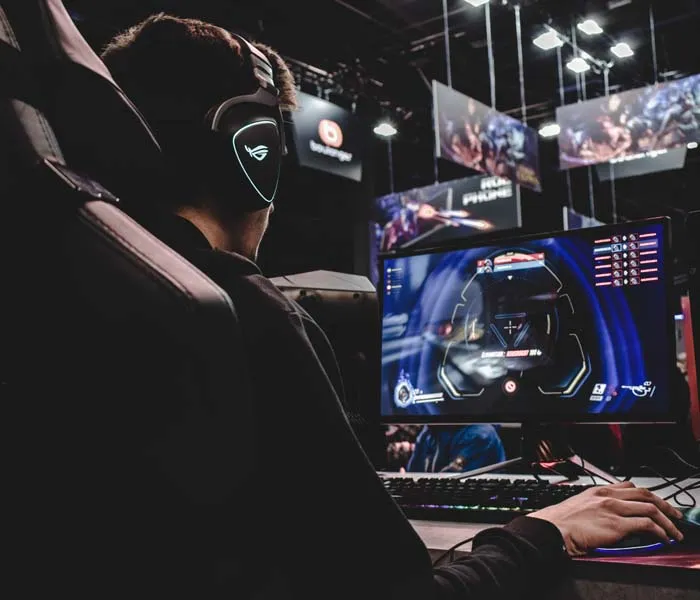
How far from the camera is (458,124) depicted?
250 inches

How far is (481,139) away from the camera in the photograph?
21.9ft

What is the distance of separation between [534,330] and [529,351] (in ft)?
0.17

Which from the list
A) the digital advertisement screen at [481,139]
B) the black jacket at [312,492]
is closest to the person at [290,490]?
the black jacket at [312,492]

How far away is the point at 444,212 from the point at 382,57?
6.47 feet

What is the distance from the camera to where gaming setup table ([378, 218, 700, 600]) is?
1464mm

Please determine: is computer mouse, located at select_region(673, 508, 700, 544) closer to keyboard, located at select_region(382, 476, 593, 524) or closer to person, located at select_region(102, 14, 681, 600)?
person, located at select_region(102, 14, 681, 600)

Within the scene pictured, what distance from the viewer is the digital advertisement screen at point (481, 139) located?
6137 mm

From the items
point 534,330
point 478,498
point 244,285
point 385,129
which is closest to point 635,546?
point 478,498

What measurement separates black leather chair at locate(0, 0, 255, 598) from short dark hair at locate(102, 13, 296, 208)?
31 cm

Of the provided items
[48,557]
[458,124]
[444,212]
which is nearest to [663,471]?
[48,557]

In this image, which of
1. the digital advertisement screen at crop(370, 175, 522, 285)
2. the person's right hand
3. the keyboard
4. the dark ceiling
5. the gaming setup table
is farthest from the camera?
the digital advertisement screen at crop(370, 175, 522, 285)

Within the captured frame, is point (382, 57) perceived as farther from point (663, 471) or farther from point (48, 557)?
point (48, 557)

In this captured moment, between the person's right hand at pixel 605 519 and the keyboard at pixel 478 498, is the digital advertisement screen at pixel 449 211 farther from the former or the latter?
the person's right hand at pixel 605 519

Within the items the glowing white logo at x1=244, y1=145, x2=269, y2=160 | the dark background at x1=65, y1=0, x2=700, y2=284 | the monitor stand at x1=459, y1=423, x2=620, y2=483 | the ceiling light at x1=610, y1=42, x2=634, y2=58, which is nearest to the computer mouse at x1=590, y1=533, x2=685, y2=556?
the monitor stand at x1=459, y1=423, x2=620, y2=483
